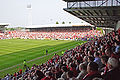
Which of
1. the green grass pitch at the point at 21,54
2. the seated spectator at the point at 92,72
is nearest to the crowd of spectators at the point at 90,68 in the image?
the seated spectator at the point at 92,72

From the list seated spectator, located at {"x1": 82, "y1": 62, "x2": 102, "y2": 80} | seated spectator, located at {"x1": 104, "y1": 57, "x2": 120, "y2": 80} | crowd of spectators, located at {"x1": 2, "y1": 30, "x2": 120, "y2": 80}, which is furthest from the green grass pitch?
seated spectator, located at {"x1": 104, "y1": 57, "x2": 120, "y2": 80}

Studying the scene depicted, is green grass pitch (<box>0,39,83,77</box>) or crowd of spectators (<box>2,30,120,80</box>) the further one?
green grass pitch (<box>0,39,83,77</box>)

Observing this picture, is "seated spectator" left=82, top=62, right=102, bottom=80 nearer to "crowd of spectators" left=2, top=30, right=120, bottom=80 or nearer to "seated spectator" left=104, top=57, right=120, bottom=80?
"crowd of spectators" left=2, top=30, right=120, bottom=80

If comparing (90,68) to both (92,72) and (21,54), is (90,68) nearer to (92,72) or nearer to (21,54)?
(92,72)

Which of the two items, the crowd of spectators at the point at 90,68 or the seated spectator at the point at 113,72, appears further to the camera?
the crowd of spectators at the point at 90,68

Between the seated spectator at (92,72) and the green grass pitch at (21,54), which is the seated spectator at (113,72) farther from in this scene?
the green grass pitch at (21,54)

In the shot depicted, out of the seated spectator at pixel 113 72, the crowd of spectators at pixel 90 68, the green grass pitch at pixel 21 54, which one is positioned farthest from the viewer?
the green grass pitch at pixel 21 54

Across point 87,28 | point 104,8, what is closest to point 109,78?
point 104,8

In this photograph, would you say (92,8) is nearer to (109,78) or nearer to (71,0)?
(71,0)

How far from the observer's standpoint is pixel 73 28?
71.5 meters

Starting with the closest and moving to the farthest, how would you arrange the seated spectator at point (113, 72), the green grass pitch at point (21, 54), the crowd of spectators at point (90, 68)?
1. the seated spectator at point (113, 72)
2. the crowd of spectators at point (90, 68)
3. the green grass pitch at point (21, 54)

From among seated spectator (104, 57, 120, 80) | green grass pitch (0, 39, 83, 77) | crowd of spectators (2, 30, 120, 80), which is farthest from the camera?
green grass pitch (0, 39, 83, 77)

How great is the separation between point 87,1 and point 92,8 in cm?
63

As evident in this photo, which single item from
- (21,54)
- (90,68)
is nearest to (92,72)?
(90,68)
